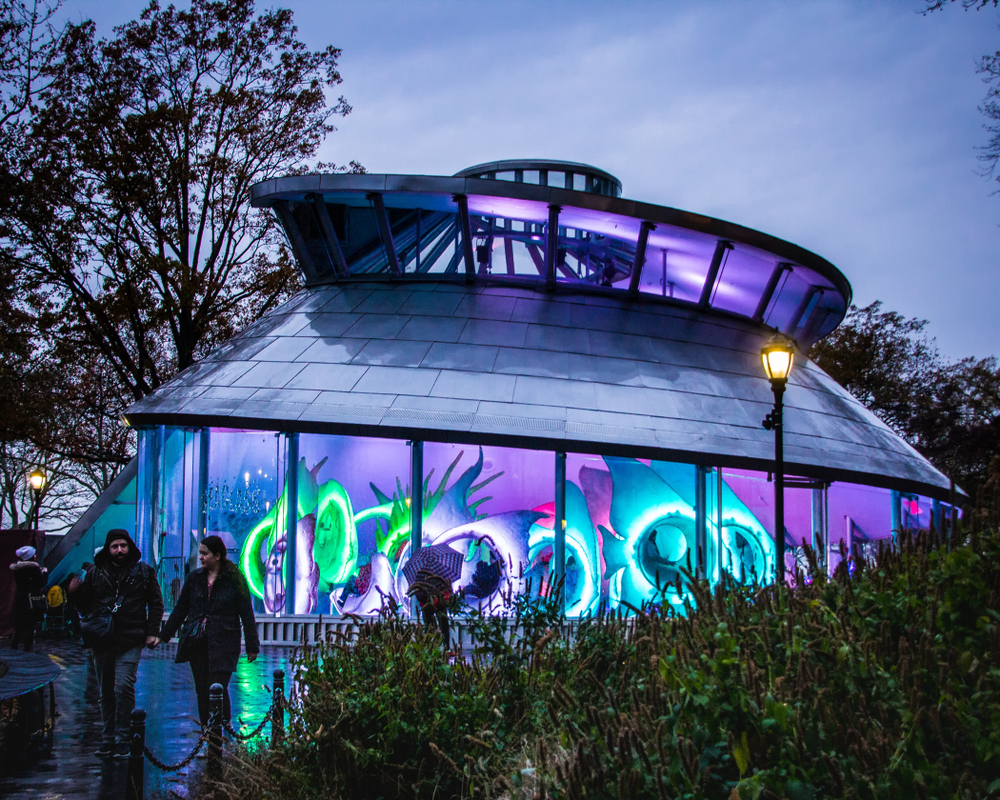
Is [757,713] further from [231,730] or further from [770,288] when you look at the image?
[770,288]

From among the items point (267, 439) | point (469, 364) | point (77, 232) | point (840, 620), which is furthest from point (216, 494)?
point (840, 620)

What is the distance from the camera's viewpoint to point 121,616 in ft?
28.9

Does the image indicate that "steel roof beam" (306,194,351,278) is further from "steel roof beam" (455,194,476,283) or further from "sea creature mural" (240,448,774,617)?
"sea creature mural" (240,448,774,617)

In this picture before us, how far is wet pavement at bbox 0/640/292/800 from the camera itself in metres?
7.39

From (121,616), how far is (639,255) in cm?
1406

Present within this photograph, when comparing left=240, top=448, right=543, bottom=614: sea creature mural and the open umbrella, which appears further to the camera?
left=240, top=448, right=543, bottom=614: sea creature mural

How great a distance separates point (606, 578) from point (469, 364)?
4.47 m

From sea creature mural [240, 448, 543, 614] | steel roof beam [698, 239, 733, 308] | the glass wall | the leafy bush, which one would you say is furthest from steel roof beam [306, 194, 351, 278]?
the leafy bush

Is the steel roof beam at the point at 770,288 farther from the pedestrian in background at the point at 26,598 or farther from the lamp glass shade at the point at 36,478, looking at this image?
the lamp glass shade at the point at 36,478

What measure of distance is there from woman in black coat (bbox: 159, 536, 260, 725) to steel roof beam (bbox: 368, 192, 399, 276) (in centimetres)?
1291

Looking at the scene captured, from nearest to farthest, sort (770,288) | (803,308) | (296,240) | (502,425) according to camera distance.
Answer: (502,425), (770,288), (296,240), (803,308)

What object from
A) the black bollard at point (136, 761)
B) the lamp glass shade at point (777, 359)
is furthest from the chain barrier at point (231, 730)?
the lamp glass shade at point (777, 359)

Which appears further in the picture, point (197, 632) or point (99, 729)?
point (99, 729)

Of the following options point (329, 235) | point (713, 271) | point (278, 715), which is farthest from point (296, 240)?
point (278, 715)
